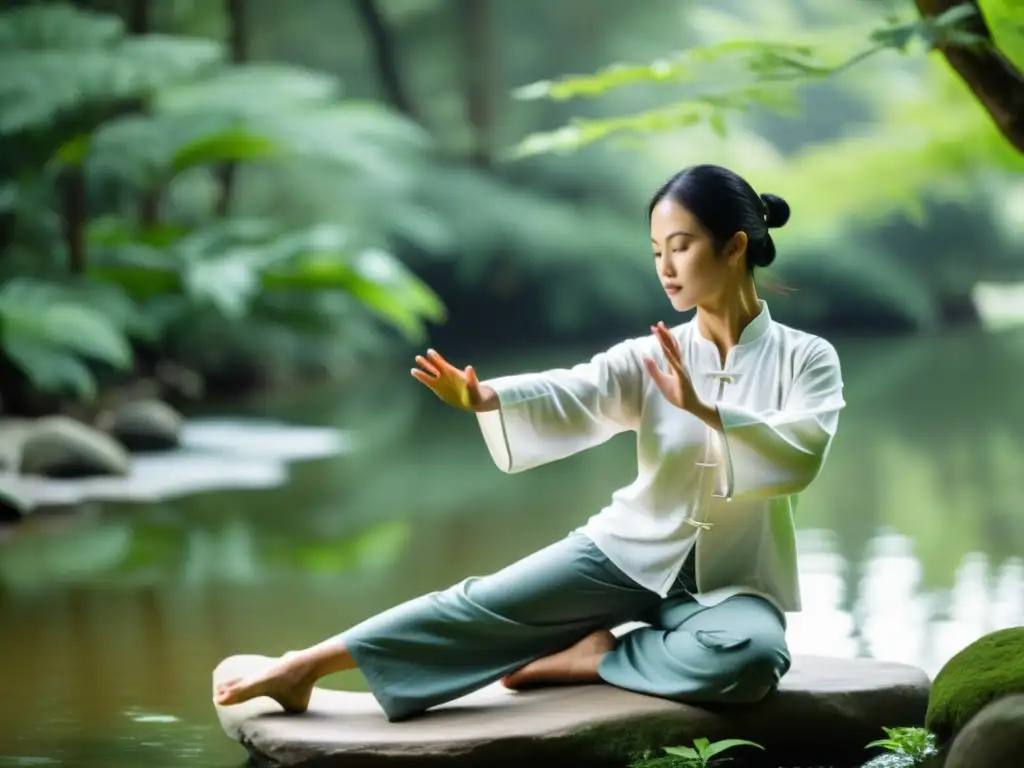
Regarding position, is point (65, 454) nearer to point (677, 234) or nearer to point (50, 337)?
point (50, 337)

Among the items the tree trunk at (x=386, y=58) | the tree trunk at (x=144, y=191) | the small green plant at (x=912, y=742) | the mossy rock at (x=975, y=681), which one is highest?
the tree trunk at (x=386, y=58)

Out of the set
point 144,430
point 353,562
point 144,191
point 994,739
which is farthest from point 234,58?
point 994,739

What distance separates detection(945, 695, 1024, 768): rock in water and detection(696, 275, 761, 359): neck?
2.01ft

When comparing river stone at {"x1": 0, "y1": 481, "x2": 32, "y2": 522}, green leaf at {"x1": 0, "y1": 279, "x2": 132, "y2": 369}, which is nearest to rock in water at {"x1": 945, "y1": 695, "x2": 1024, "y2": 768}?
river stone at {"x1": 0, "y1": 481, "x2": 32, "y2": 522}

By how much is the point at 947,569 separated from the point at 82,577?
2046 millimetres

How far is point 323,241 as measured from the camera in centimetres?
659

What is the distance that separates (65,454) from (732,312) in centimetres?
331

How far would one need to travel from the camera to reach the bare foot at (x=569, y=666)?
7.29ft

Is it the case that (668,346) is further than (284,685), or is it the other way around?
(284,685)

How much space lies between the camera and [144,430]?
18.6 feet

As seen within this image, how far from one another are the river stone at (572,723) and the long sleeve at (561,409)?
1.15 ft

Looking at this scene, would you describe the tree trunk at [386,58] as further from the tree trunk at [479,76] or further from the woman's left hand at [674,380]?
the woman's left hand at [674,380]

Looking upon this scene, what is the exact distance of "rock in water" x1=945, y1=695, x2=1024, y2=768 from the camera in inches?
73.1

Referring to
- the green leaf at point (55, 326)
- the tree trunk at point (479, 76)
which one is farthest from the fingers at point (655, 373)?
the tree trunk at point (479, 76)
